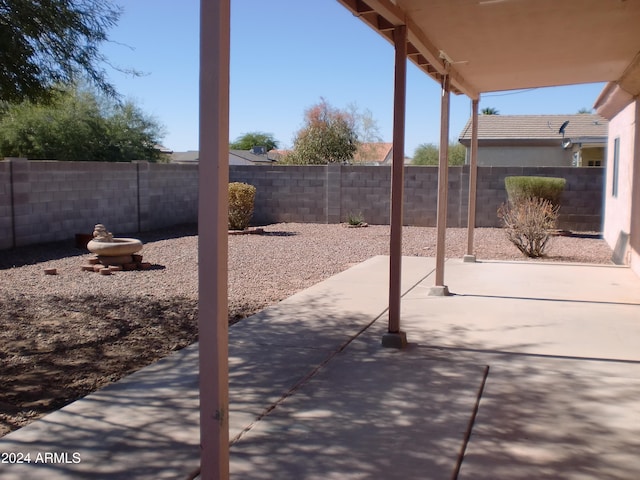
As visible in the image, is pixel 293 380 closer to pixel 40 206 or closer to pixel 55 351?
pixel 55 351

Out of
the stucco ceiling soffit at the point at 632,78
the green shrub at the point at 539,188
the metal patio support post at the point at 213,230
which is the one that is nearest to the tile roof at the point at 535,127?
the green shrub at the point at 539,188

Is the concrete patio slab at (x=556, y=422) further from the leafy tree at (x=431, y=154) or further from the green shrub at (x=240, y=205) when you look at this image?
the leafy tree at (x=431, y=154)

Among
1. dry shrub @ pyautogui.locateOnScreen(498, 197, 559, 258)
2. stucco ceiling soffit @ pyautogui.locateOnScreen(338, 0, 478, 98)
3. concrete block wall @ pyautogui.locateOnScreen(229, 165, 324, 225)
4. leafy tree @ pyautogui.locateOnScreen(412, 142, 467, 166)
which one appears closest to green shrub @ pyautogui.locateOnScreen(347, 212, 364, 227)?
concrete block wall @ pyautogui.locateOnScreen(229, 165, 324, 225)

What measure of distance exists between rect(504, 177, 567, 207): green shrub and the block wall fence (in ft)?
3.23

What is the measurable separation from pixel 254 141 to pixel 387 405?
8254 cm

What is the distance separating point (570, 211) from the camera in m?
17.8

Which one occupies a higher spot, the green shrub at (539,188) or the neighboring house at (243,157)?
the neighboring house at (243,157)

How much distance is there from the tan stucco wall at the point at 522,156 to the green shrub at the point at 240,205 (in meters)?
15.4

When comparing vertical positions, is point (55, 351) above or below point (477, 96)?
below

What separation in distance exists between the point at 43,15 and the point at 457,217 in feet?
46.2

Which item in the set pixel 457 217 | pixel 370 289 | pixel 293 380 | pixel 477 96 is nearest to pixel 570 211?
pixel 457 217

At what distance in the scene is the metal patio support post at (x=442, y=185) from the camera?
344 inches

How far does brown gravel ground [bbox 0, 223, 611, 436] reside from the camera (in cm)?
564

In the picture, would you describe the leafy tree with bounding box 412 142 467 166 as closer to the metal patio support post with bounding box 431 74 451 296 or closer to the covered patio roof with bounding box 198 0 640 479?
the covered patio roof with bounding box 198 0 640 479
